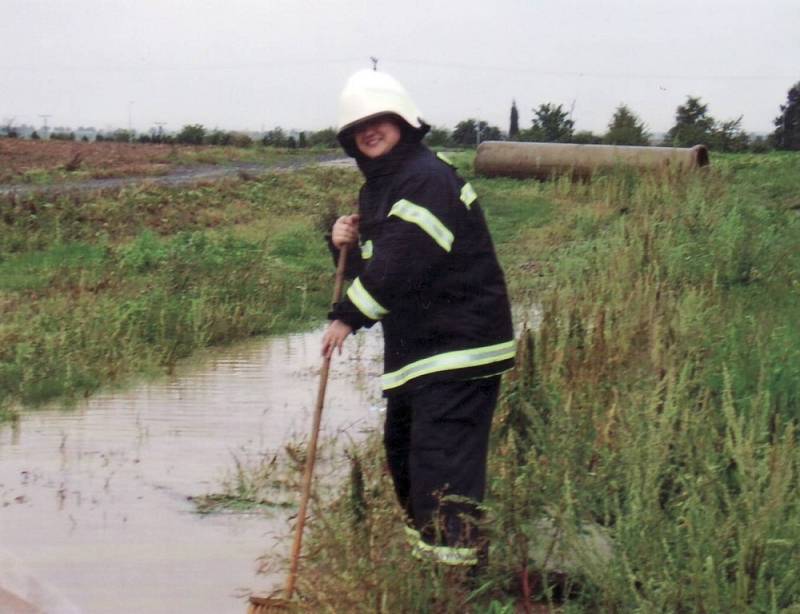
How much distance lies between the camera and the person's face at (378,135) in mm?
4445

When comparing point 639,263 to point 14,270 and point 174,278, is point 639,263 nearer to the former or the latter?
point 174,278

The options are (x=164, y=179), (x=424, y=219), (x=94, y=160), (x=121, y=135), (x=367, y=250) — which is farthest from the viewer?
(x=121, y=135)

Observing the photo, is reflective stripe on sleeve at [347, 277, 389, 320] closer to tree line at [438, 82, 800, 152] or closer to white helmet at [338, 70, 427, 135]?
white helmet at [338, 70, 427, 135]

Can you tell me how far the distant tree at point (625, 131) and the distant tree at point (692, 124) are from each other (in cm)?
213

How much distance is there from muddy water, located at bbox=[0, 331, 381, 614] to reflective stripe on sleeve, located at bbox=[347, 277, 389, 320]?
1.33 metres

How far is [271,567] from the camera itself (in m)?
5.22

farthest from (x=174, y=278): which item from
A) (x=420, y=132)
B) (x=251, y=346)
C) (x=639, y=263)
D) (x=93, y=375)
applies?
(x=420, y=132)

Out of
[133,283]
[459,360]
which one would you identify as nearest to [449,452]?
[459,360]

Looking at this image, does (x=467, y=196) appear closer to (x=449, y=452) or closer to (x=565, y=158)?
(x=449, y=452)

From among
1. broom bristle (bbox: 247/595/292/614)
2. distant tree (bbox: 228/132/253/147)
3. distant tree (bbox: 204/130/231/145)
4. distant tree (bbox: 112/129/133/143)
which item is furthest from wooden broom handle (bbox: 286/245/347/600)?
distant tree (bbox: 112/129/133/143)

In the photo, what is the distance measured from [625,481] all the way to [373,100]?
151 cm

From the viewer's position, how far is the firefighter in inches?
168

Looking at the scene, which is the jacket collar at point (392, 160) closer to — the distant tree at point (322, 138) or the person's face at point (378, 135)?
the person's face at point (378, 135)

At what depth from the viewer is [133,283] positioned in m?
11.5
